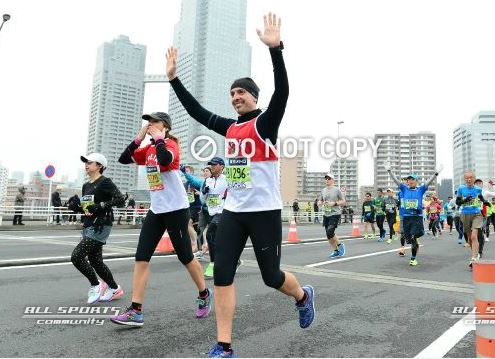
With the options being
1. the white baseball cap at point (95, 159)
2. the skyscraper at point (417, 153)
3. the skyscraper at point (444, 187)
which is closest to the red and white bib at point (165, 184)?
the white baseball cap at point (95, 159)

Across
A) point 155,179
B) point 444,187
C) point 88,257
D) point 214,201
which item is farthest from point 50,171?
point 444,187

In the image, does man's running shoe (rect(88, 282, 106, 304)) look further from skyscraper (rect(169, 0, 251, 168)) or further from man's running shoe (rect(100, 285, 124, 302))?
skyscraper (rect(169, 0, 251, 168))

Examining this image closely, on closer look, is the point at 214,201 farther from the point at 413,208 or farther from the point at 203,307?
the point at 413,208

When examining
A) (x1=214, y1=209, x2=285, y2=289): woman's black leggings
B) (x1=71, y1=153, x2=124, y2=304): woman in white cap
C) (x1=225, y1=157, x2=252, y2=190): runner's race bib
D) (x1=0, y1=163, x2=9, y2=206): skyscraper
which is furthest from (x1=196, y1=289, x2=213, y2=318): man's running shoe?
(x1=0, y1=163, x2=9, y2=206): skyscraper

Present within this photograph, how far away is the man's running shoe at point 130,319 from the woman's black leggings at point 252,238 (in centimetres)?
118

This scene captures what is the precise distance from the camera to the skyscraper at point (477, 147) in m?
131

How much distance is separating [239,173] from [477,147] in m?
153

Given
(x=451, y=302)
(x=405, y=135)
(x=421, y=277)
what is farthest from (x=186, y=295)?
(x=405, y=135)

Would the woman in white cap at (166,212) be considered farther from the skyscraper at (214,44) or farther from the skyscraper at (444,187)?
the skyscraper at (444,187)

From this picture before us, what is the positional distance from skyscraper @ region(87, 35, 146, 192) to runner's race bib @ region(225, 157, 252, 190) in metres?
95.1

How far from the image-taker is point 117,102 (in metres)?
101

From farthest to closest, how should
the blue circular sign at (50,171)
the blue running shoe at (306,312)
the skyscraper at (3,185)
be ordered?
the skyscraper at (3,185) < the blue circular sign at (50,171) < the blue running shoe at (306,312)

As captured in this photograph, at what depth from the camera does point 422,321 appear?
13.6 feet

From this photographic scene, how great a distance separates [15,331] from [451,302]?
5022 millimetres
